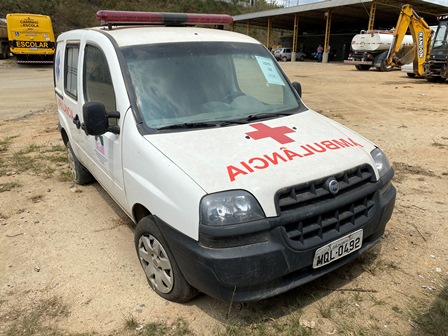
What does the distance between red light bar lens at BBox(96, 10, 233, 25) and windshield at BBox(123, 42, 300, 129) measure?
0.65 m

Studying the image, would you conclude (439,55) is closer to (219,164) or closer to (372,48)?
A: (372,48)

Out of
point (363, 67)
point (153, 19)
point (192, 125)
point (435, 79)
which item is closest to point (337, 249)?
point (192, 125)

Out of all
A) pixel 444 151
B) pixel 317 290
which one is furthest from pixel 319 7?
pixel 317 290

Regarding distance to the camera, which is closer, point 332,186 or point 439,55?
point 332,186

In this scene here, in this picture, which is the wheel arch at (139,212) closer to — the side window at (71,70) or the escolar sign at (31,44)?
the side window at (71,70)

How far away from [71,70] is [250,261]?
10.4 ft

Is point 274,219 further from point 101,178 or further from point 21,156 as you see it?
point 21,156

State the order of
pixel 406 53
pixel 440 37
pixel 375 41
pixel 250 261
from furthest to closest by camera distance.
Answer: pixel 375 41, pixel 406 53, pixel 440 37, pixel 250 261

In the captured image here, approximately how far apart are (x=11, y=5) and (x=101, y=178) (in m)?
45.0

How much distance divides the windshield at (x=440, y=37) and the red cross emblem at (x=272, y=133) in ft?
53.5

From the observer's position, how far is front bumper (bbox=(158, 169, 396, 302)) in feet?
7.25

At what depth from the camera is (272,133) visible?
2855 millimetres

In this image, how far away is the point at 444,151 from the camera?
20.6 ft

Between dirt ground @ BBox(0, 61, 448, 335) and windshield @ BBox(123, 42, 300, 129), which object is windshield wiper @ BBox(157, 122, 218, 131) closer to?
windshield @ BBox(123, 42, 300, 129)
